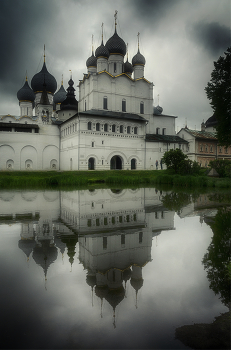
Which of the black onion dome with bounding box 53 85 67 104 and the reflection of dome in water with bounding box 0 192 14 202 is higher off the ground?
the black onion dome with bounding box 53 85 67 104

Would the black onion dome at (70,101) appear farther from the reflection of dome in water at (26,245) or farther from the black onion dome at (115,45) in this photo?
the reflection of dome in water at (26,245)

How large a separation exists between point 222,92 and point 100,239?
1838cm

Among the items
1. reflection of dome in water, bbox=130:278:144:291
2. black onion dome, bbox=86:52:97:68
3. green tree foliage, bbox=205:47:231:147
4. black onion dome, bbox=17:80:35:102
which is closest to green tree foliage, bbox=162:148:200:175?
green tree foliage, bbox=205:47:231:147

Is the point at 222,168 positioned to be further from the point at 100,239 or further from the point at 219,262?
the point at 219,262

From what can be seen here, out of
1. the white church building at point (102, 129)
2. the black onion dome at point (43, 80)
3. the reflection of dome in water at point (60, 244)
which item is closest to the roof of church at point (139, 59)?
the white church building at point (102, 129)

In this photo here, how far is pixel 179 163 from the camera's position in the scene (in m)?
22.8

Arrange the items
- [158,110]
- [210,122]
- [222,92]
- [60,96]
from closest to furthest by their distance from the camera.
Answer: [222,92], [158,110], [60,96], [210,122]

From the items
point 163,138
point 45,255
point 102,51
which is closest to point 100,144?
point 163,138

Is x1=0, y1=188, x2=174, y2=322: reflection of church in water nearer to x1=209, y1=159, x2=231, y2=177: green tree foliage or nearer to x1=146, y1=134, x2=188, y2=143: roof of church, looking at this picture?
x1=209, y1=159, x2=231, y2=177: green tree foliage

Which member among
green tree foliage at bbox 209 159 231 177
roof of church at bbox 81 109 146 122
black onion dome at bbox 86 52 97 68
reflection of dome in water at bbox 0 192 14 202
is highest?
black onion dome at bbox 86 52 97 68

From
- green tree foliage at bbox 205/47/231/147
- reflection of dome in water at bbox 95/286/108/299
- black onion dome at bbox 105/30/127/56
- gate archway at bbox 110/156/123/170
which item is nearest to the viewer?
reflection of dome in water at bbox 95/286/108/299

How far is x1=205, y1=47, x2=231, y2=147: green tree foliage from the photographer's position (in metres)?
19.0

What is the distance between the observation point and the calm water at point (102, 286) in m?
1.81

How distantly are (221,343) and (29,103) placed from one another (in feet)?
159
